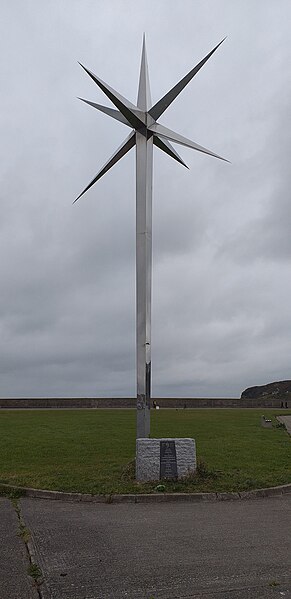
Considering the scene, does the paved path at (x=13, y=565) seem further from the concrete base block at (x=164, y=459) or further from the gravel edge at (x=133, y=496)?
the concrete base block at (x=164, y=459)

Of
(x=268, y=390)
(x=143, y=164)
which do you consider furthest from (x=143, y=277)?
(x=268, y=390)

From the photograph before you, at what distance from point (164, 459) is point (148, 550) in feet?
15.2

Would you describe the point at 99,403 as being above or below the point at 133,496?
above

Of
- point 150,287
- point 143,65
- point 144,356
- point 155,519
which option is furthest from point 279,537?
point 143,65

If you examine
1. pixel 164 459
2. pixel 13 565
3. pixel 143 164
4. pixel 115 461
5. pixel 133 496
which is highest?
pixel 143 164

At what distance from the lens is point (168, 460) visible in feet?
36.6

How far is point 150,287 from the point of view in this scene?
12.6 m

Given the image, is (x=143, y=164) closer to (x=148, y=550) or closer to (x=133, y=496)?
(x=133, y=496)

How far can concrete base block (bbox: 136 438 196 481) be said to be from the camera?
11078 millimetres

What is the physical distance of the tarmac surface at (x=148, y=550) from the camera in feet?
17.1

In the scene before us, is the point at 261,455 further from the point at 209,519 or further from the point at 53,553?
the point at 53,553

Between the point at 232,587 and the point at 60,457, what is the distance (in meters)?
9.98

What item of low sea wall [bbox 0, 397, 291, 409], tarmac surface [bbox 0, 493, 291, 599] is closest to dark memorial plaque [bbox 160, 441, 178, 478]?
tarmac surface [bbox 0, 493, 291, 599]

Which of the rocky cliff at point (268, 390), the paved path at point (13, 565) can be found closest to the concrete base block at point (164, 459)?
the paved path at point (13, 565)
